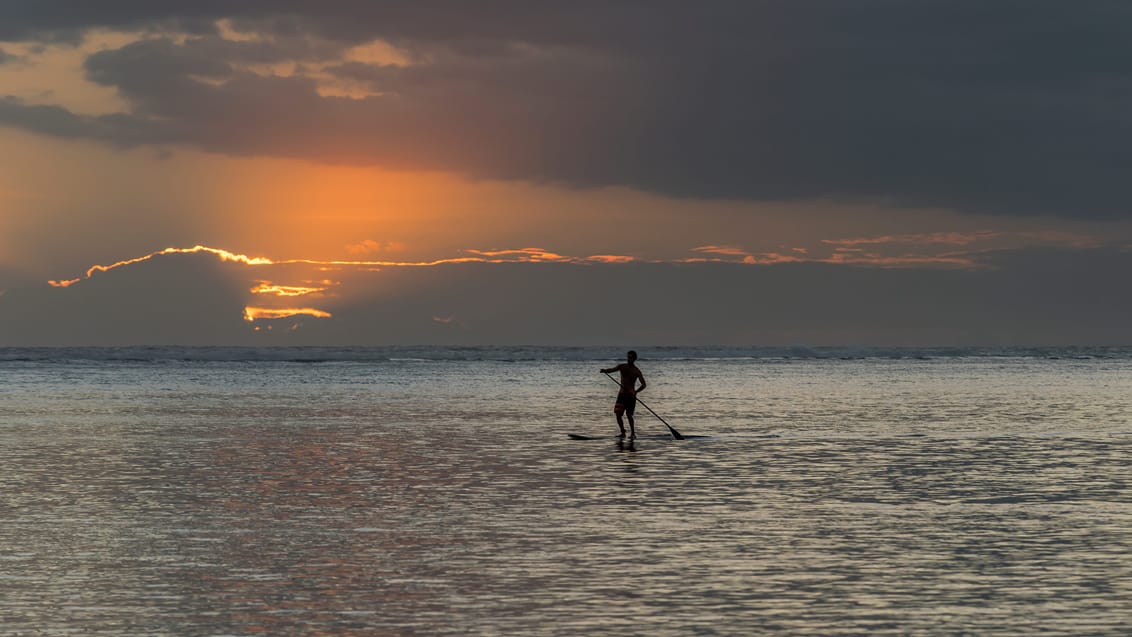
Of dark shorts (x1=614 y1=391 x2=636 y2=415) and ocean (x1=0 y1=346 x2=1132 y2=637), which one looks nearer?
ocean (x1=0 y1=346 x2=1132 y2=637)

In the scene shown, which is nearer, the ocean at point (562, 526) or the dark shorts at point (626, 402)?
the ocean at point (562, 526)

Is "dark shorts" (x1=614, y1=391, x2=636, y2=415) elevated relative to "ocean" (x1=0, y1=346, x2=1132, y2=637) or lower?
elevated

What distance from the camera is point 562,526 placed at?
56.8 feet

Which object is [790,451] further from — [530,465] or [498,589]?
[498,589]

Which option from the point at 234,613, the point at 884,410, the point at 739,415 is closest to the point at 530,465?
the point at 234,613

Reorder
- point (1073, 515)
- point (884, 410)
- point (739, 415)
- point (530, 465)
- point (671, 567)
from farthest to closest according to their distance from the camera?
point (884, 410) < point (739, 415) < point (530, 465) < point (1073, 515) < point (671, 567)

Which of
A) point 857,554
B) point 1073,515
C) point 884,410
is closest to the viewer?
point 857,554

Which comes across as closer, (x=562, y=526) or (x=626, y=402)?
(x=562, y=526)

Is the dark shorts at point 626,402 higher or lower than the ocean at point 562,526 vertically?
higher

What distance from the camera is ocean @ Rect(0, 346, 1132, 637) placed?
12164 millimetres

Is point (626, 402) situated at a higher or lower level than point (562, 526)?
higher

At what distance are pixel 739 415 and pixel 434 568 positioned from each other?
28226 millimetres

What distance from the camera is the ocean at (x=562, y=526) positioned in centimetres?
1216

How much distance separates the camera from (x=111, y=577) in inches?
548
